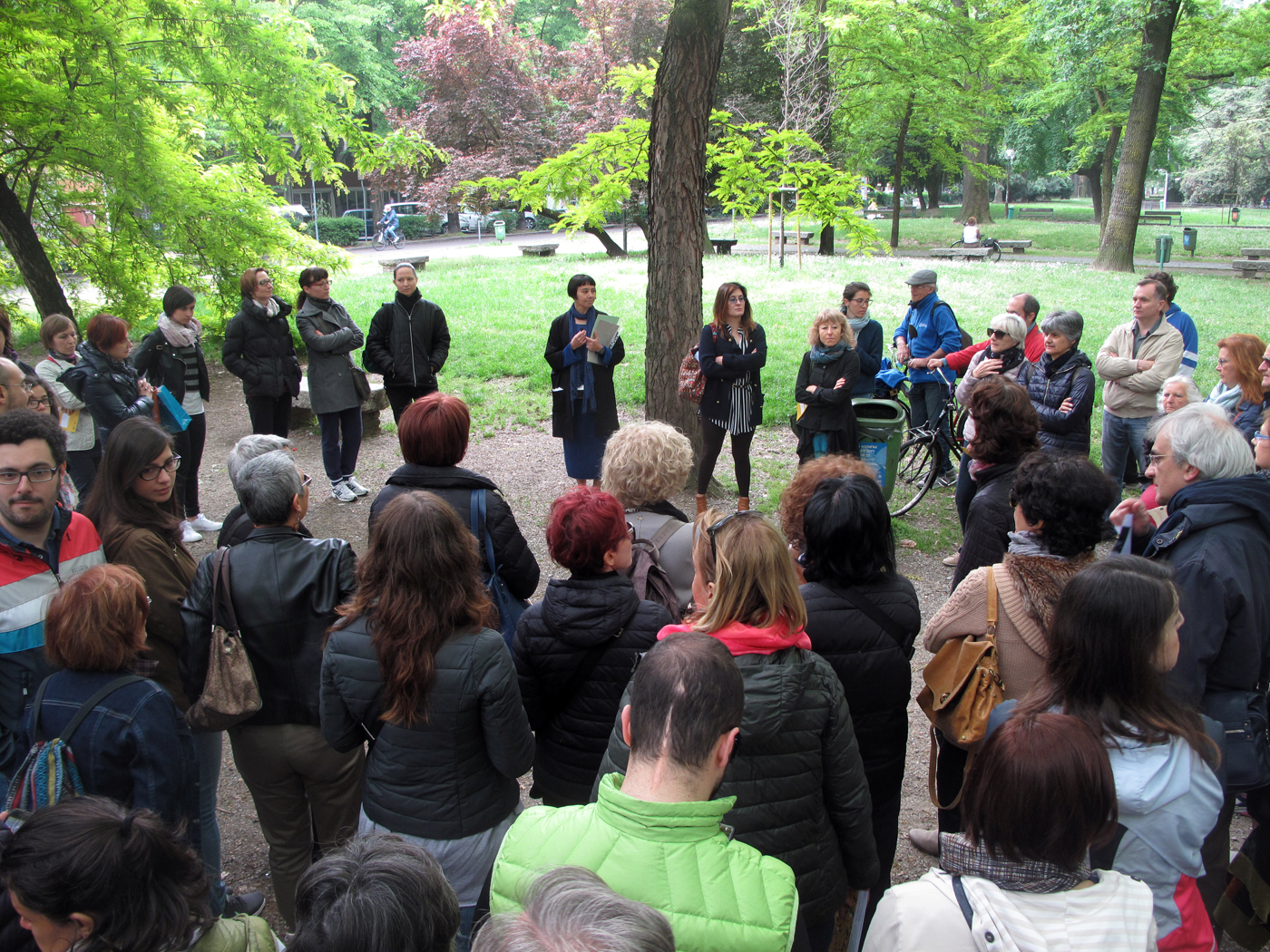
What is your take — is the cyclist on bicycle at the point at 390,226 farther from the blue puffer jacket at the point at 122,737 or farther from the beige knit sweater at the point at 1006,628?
the beige knit sweater at the point at 1006,628

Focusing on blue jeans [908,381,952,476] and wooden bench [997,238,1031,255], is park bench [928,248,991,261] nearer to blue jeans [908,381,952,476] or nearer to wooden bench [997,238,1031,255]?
wooden bench [997,238,1031,255]

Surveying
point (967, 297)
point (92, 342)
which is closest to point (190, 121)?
point (92, 342)

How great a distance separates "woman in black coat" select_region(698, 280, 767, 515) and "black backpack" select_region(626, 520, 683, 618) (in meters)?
3.24

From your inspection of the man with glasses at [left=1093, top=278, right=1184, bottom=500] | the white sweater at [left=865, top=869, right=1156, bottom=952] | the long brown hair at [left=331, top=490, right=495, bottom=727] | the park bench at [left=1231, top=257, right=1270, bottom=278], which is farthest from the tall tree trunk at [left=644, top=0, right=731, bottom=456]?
the park bench at [left=1231, top=257, right=1270, bottom=278]

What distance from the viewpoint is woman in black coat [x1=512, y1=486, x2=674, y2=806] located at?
249cm

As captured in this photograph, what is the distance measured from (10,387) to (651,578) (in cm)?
339

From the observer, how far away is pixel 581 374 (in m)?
6.67

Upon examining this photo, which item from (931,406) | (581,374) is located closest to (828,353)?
(931,406)

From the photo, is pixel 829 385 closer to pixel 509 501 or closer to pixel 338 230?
pixel 509 501

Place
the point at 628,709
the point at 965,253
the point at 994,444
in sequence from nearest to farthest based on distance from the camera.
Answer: the point at 628,709
the point at 994,444
the point at 965,253

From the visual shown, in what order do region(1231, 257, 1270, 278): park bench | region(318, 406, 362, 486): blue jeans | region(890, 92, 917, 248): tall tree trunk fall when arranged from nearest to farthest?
region(318, 406, 362, 486): blue jeans < region(1231, 257, 1270, 278): park bench < region(890, 92, 917, 248): tall tree trunk

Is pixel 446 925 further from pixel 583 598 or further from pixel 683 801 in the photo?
pixel 583 598

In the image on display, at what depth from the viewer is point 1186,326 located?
6055 mm

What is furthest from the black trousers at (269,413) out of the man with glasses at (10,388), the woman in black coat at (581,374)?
the man with glasses at (10,388)
